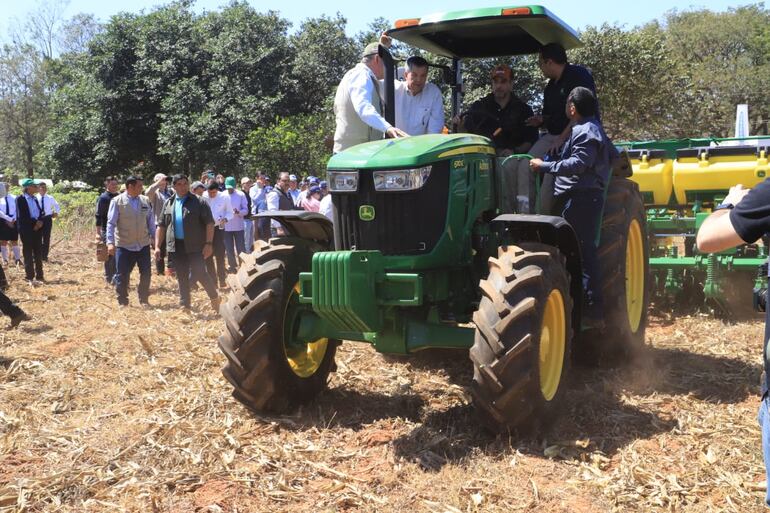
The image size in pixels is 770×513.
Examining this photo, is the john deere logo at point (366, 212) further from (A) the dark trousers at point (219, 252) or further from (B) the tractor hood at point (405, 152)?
(A) the dark trousers at point (219, 252)

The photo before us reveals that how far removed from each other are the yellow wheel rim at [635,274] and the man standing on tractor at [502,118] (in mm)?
1288

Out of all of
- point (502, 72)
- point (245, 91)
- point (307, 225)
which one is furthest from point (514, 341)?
point (245, 91)

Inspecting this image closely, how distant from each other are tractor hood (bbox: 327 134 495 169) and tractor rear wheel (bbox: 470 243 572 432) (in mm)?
754

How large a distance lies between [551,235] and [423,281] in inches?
37.8

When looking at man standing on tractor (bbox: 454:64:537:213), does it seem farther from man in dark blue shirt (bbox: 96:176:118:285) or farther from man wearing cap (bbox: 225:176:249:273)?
man wearing cap (bbox: 225:176:249:273)

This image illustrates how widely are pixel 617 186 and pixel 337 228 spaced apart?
2.62 meters

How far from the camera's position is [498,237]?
554cm

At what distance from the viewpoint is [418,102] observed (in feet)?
20.6

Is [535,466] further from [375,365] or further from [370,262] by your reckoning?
[375,365]

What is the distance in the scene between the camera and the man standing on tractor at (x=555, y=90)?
6.02 m

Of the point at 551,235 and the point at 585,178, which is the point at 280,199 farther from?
the point at 551,235

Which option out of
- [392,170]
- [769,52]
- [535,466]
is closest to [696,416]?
[535,466]

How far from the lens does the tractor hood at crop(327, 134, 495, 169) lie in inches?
191

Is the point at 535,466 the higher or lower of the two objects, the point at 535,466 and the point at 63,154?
the lower
